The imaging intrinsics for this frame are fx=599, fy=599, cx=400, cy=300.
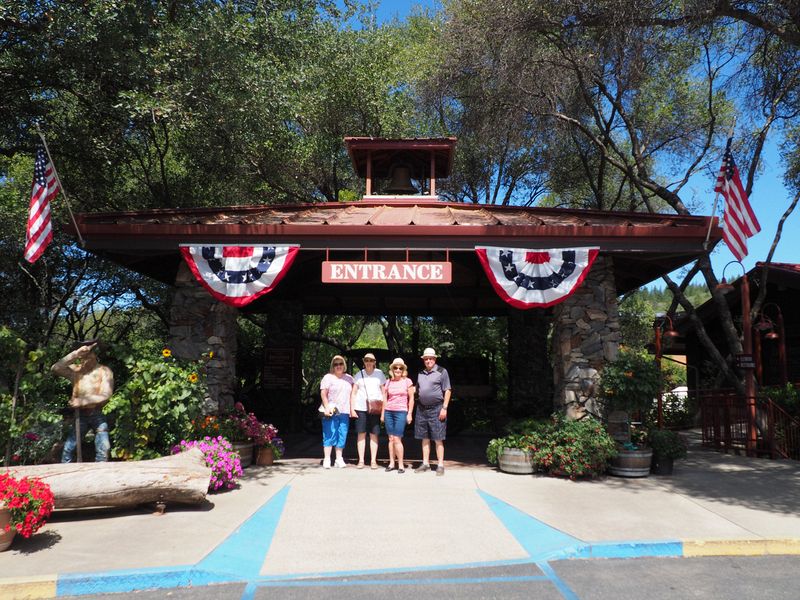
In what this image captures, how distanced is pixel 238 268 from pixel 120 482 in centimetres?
337

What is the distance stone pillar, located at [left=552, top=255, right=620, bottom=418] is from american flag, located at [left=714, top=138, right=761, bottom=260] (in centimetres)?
179

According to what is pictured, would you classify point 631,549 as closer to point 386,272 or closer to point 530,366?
point 386,272

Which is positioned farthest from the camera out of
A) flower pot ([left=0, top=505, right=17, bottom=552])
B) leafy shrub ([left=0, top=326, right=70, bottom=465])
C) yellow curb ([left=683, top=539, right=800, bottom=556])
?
leafy shrub ([left=0, top=326, right=70, bottom=465])

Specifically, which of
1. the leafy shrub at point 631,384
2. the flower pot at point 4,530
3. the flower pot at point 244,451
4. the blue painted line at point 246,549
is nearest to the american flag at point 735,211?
the leafy shrub at point 631,384

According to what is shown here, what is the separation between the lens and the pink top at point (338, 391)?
28.6 ft

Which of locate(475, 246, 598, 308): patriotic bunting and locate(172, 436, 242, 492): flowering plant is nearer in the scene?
locate(172, 436, 242, 492): flowering plant

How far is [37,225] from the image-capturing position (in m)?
7.78

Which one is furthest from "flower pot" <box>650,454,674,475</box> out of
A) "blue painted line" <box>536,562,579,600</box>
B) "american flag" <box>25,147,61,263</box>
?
"american flag" <box>25,147,61,263</box>

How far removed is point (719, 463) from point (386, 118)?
12488 millimetres

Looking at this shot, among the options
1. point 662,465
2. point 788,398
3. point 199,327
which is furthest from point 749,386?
point 199,327

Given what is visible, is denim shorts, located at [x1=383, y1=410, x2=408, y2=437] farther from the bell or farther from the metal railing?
the metal railing

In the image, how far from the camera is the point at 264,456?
359 inches

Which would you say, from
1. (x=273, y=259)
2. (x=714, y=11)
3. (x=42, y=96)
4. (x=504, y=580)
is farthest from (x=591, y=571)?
(x=42, y=96)

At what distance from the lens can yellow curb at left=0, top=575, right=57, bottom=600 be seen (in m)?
4.21
